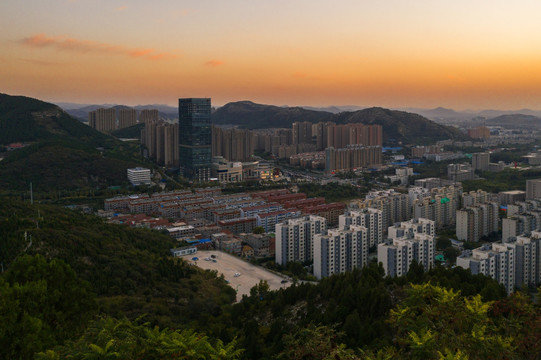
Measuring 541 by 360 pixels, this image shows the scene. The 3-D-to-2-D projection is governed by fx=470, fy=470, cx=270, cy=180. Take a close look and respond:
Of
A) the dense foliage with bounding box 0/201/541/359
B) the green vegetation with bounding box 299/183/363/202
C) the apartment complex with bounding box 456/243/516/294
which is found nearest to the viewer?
the dense foliage with bounding box 0/201/541/359

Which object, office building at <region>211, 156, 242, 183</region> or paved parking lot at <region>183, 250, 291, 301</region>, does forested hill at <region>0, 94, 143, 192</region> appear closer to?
office building at <region>211, 156, 242, 183</region>

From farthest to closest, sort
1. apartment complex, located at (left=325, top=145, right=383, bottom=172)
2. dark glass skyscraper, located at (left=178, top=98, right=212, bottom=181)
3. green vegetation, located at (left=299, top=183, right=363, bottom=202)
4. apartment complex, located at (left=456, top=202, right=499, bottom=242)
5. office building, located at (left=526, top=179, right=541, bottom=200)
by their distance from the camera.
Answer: apartment complex, located at (left=325, top=145, right=383, bottom=172), dark glass skyscraper, located at (left=178, top=98, right=212, bottom=181), green vegetation, located at (left=299, top=183, right=363, bottom=202), office building, located at (left=526, top=179, right=541, bottom=200), apartment complex, located at (left=456, top=202, right=499, bottom=242)

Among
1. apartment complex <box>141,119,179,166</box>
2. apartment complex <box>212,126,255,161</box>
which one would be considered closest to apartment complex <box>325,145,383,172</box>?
apartment complex <box>212,126,255,161</box>

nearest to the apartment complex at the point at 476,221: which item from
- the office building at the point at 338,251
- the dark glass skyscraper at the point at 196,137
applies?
the office building at the point at 338,251

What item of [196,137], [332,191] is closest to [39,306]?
[332,191]

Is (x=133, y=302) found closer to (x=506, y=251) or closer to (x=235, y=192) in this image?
(x=506, y=251)

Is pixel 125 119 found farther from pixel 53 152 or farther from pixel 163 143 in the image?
pixel 53 152
